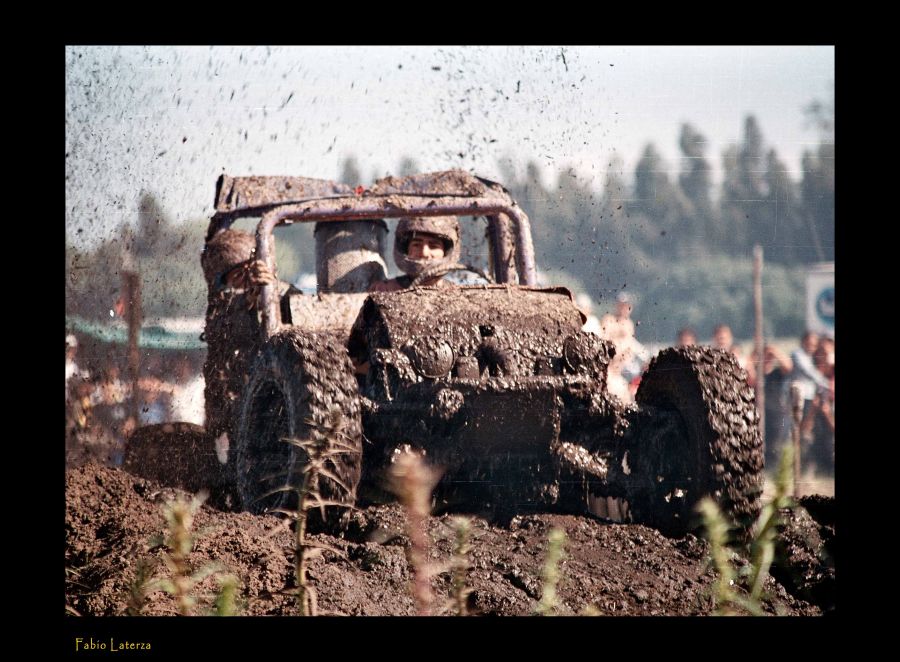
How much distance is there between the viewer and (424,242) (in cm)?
826

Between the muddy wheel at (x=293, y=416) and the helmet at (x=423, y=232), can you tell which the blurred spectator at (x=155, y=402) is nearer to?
the helmet at (x=423, y=232)

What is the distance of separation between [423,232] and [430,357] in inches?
93.3

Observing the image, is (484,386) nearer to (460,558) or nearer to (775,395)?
(460,558)

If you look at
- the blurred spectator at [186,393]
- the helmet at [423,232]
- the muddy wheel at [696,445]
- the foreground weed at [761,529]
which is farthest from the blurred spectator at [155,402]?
the foreground weed at [761,529]

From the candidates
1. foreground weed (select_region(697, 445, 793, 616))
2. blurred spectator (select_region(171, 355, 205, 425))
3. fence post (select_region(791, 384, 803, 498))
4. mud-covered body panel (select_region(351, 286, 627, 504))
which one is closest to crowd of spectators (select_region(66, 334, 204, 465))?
blurred spectator (select_region(171, 355, 205, 425))

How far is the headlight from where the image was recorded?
595 cm

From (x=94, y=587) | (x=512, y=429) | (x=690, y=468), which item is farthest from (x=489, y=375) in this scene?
(x=94, y=587)

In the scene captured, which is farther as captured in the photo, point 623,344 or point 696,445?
point 623,344

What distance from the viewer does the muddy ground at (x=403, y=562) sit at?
176 inches

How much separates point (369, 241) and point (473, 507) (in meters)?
2.64

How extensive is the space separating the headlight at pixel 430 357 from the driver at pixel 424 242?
2.02 meters

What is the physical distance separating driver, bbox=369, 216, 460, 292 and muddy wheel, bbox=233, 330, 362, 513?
200 cm

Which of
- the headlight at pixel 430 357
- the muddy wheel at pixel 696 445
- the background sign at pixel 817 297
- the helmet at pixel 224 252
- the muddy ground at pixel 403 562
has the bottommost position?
the muddy ground at pixel 403 562

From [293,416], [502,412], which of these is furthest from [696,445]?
[293,416]
